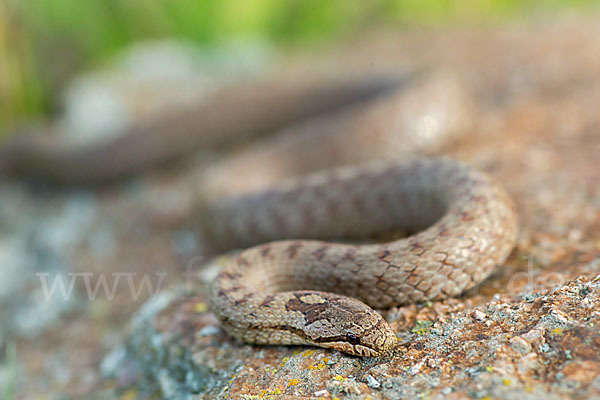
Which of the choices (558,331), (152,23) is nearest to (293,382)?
(558,331)

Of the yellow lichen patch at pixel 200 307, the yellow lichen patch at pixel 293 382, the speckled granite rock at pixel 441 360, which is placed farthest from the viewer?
the yellow lichen patch at pixel 200 307

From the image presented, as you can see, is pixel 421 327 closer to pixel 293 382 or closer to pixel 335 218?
pixel 293 382

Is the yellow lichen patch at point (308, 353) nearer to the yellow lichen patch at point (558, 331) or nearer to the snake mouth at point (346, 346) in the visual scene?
the snake mouth at point (346, 346)

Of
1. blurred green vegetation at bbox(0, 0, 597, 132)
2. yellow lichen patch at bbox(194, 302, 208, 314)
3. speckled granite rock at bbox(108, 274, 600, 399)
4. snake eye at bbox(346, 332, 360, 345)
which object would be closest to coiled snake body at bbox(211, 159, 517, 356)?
snake eye at bbox(346, 332, 360, 345)

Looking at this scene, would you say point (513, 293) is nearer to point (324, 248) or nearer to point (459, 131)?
point (324, 248)

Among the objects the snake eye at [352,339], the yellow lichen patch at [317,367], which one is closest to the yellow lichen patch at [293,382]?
the yellow lichen patch at [317,367]

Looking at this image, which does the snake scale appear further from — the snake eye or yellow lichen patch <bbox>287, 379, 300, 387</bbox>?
yellow lichen patch <bbox>287, 379, 300, 387</bbox>
